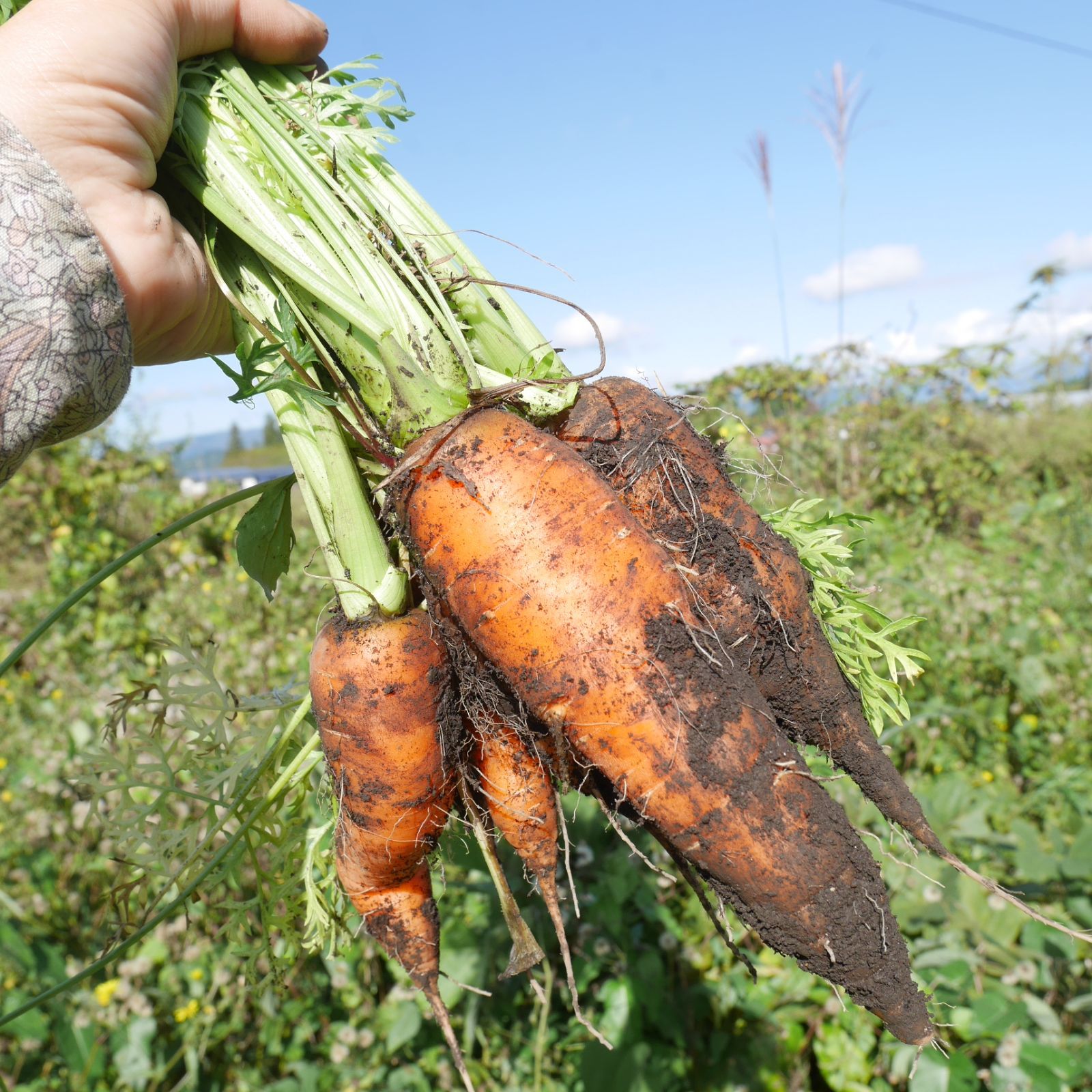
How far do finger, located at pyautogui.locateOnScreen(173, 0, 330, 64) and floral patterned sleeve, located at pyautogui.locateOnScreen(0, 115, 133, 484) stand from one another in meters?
0.42

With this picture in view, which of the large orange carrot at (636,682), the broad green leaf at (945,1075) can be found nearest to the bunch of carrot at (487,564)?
the large orange carrot at (636,682)

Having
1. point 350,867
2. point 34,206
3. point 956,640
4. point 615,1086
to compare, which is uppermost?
point 34,206

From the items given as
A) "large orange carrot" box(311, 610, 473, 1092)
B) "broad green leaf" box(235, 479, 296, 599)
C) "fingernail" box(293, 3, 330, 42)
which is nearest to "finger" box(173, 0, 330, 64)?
"fingernail" box(293, 3, 330, 42)

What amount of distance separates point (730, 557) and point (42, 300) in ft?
4.24

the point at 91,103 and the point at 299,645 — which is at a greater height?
the point at 91,103

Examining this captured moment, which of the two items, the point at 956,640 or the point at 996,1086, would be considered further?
the point at 956,640

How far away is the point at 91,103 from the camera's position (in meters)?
1.30

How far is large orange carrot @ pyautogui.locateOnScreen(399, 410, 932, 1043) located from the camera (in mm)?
1387

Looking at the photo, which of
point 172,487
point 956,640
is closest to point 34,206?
point 956,640

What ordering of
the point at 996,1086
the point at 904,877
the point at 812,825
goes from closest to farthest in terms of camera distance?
the point at 812,825 < the point at 996,1086 < the point at 904,877

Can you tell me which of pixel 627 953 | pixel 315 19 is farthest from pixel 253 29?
pixel 627 953

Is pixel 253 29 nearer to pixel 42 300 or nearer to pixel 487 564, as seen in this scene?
pixel 42 300

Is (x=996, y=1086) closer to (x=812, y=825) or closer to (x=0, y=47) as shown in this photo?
(x=812, y=825)

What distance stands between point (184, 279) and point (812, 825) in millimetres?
1574
